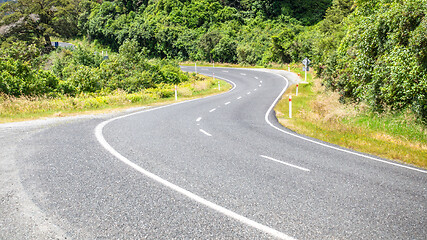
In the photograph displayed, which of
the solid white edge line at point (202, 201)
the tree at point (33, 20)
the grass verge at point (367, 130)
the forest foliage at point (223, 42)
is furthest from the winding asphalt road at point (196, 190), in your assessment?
the tree at point (33, 20)

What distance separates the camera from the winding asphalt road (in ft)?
12.6

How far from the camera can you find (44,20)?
58.9m

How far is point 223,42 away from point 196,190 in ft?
181

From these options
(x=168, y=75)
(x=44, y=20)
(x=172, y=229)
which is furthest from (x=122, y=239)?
(x=44, y=20)

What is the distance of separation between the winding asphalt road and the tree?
5690 cm

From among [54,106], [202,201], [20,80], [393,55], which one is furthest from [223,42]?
[202,201]

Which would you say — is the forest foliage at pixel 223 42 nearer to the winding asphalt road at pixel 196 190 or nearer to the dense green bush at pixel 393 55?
the dense green bush at pixel 393 55

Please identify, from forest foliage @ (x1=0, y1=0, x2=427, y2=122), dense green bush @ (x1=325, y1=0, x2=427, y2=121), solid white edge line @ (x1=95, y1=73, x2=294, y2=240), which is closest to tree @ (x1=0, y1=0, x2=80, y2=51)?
forest foliage @ (x1=0, y1=0, x2=427, y2=122)

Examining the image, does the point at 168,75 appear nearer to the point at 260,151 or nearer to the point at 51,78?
the point at 51,78

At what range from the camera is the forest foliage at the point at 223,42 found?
477 inches

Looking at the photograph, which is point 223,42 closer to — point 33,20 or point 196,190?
point 33,20

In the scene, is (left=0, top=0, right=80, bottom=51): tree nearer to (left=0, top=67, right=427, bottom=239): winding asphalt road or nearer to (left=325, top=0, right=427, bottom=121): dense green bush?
(left=325, top=0, right=427, bottom=121): dense green bush

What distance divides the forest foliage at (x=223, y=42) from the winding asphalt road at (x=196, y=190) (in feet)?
20.0

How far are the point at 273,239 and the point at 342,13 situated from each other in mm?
52429
